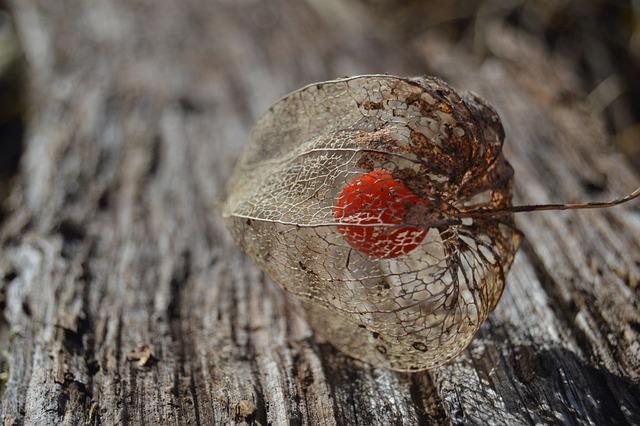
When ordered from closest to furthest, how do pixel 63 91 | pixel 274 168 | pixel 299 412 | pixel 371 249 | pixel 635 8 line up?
1. pixel 371 249
2. pixel 299 412
3. pixel 274 168
4. pixel 63 91
5. pixel 635 8

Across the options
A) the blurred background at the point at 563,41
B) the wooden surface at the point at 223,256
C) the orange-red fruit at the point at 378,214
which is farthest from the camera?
the blurred background at the point at 563,41

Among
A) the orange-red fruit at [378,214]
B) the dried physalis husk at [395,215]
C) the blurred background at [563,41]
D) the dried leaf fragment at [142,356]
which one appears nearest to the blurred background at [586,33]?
the blurred background at [563,41]

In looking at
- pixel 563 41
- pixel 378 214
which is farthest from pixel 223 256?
pixel 563 41

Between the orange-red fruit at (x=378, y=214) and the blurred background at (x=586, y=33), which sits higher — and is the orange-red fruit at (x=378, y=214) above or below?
below

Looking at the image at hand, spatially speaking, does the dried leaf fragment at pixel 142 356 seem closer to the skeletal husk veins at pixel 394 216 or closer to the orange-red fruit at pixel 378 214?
the skeletal husk veins at pixel 394 216

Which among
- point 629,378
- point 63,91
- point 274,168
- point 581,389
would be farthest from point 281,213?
point 63,91

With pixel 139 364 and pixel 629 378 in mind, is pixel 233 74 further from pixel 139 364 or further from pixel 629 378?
pixel 629 378
